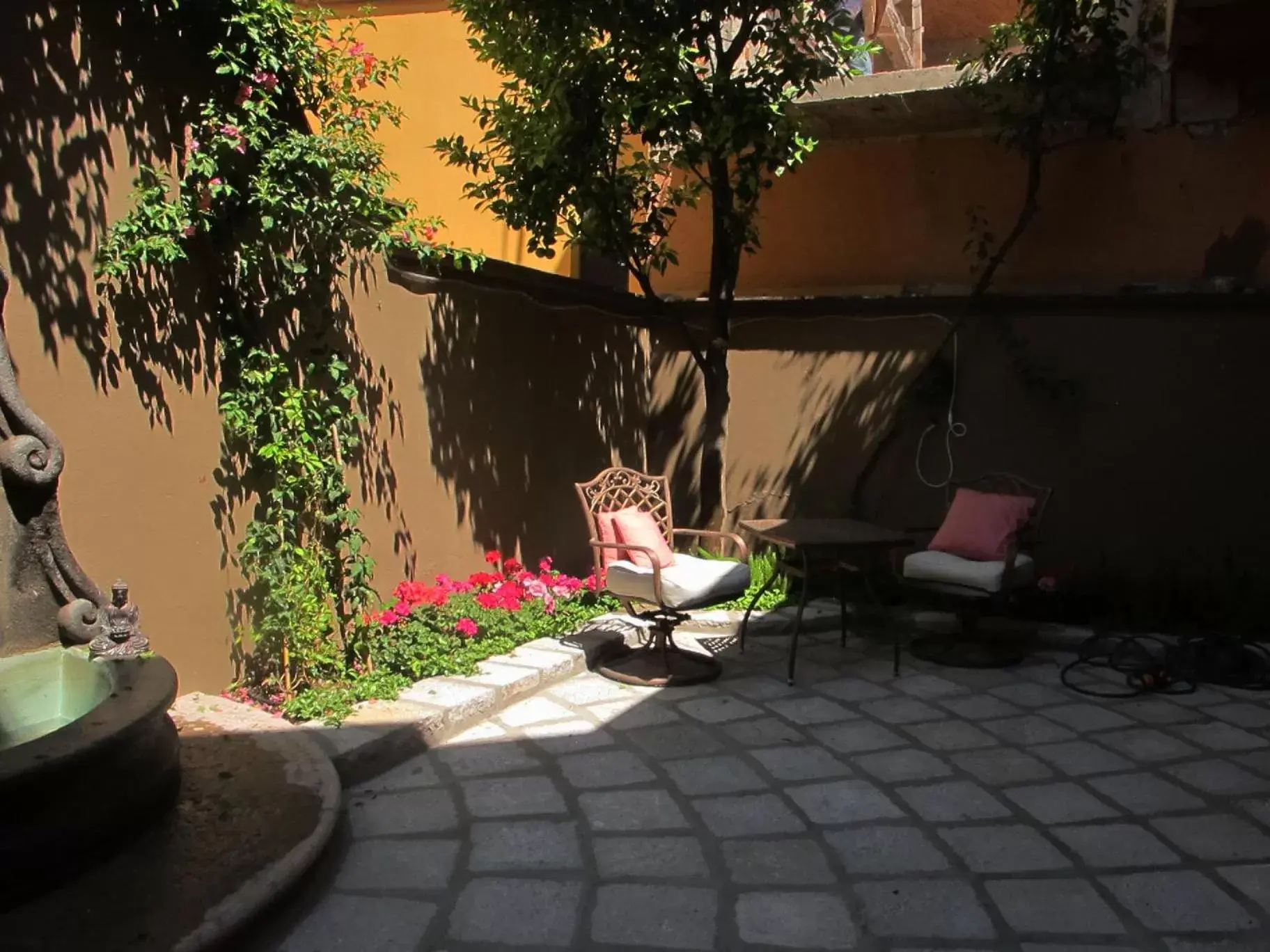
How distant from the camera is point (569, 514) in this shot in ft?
21.1

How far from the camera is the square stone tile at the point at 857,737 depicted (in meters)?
3.84

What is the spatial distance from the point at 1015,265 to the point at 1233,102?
1571 mm

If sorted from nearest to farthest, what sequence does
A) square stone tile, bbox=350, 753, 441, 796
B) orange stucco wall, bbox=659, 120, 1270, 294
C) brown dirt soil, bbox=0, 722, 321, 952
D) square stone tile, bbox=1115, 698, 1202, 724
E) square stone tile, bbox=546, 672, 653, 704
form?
1. brown dirt soil, bbox=0, 722, 321, 952
2. square stone tile, bbox=350, 753, 441, 796
3. square stone tile, bbox=1115, 698, 1202, 724
4. square stone tile, bbox=546, 672, 653, 704
5. orange stucco wall, bbox=659, 120, 1270, 294

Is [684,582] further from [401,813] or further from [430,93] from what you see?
[430,93]

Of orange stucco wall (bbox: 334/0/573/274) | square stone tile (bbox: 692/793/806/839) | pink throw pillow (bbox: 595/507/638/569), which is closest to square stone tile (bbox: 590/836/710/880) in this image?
square stone tile (bbox: 692/793/806/839)

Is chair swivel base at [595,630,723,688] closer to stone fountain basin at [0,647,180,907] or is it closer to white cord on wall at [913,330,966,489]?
stone fountain basin at [0,647,180,907]

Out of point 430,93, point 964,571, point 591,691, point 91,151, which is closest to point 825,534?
point 964,571

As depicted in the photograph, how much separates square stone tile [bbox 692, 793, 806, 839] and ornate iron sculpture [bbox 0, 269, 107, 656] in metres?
2.16

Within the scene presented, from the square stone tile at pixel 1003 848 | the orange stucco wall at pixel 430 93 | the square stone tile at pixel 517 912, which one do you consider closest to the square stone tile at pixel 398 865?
the square stone tile at pixel 517 912

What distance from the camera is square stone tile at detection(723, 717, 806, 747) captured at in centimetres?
390

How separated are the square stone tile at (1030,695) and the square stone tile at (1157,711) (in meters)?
0.25

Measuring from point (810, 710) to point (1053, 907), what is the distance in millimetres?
1723

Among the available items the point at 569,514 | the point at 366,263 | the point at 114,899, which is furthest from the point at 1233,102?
the point at 114,899

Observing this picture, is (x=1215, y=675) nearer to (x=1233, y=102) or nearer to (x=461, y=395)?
(x=1233, y=102)
